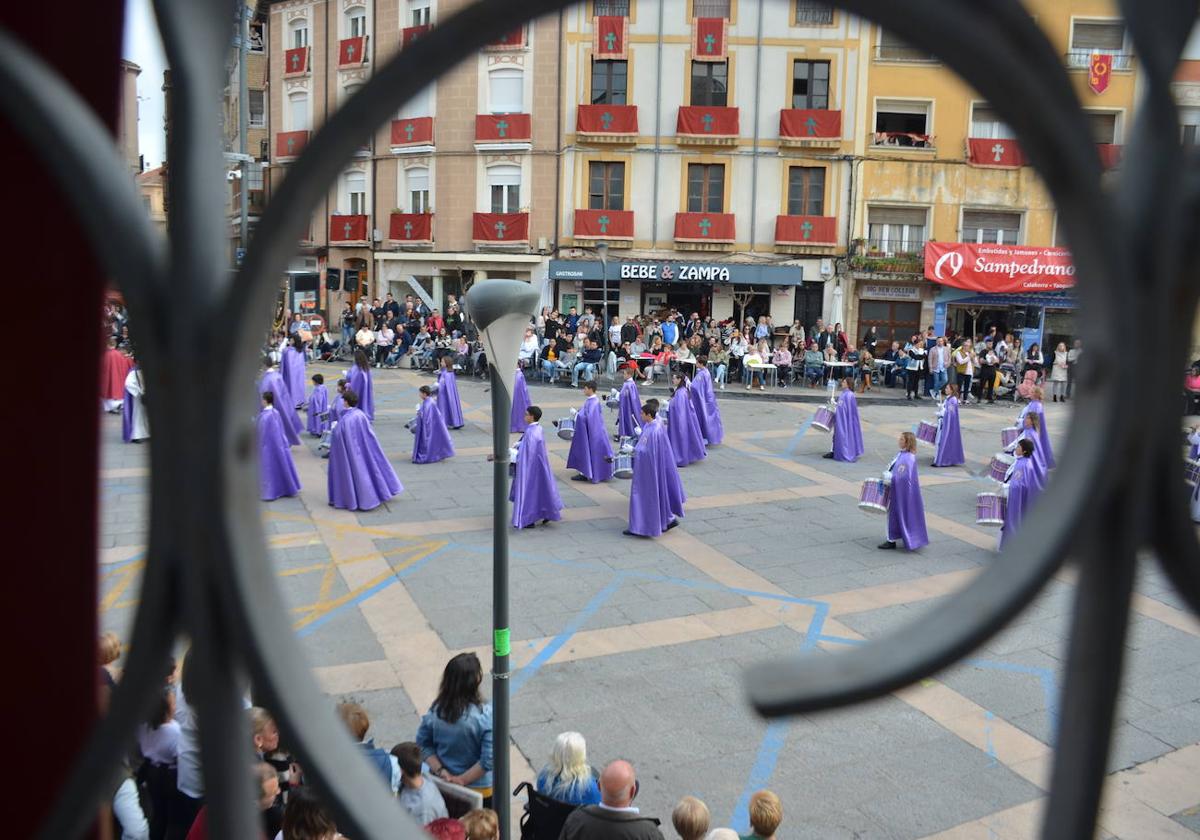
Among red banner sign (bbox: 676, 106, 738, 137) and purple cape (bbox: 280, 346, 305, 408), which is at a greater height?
red banner sign (bbox: 676, 106, 738, 137)

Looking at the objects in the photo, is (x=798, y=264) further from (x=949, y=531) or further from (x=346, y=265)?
(x=949, y=531)

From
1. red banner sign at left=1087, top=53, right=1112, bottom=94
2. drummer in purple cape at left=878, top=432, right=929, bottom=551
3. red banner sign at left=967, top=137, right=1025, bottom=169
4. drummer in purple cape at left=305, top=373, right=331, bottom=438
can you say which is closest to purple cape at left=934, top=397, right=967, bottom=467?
drummer in purple cape at left=878, top=432, right=929, bottom=551

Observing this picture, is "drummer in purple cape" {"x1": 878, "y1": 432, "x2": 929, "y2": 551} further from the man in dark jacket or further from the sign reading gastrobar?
the sign reading gastrobar

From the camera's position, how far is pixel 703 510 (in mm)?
11445

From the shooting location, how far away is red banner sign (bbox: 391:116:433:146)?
86.6ft

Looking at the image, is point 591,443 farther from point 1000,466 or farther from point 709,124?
point 709,124

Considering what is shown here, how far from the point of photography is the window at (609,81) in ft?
81.3

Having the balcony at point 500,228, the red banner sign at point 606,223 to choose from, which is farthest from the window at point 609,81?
the balcony at point 500,228

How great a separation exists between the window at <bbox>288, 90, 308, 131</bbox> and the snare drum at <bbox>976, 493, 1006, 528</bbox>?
23.1 metres

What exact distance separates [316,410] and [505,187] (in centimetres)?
1293

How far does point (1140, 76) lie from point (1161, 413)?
0.94 feet

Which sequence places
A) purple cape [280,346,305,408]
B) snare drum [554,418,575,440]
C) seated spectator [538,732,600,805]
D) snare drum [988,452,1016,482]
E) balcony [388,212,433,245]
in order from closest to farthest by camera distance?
1. seated spectator [538,732,600,805]
2. snare drum [988,452,1016,482]
3. snare drum [554,418,575,440]
4. purple cape [280,346,305,408]
5. balcony [388,212,433,245]

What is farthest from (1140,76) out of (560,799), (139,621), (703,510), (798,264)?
(798,264)

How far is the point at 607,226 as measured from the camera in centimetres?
2559
